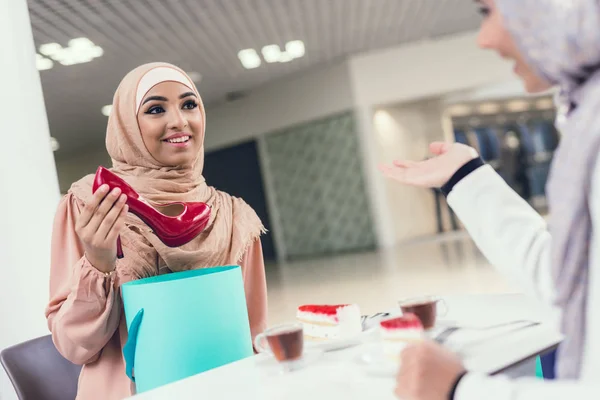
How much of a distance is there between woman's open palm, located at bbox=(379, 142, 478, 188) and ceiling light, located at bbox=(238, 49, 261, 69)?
28.0ft

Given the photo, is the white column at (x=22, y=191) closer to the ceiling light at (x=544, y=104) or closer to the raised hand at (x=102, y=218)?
the raised hand at (x=102, y=218)

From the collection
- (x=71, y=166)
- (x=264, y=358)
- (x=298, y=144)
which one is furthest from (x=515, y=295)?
(x=71, y=166)

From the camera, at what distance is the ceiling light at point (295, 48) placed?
9.55m

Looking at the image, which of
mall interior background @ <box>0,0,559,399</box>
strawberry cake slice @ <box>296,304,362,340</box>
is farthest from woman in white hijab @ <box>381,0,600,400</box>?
mall interior background @ <box>0,0,559,399</box>

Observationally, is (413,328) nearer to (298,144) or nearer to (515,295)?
(515,295)

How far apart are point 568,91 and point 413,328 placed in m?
0.47

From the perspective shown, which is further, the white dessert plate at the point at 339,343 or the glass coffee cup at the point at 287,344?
the white dessert plate at the point at 339,343

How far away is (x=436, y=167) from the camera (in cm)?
113

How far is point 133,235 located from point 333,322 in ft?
1.87

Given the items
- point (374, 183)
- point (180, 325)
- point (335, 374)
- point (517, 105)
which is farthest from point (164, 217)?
point (517, 105)

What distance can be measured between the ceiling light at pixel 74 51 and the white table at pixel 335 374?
7.13 metres

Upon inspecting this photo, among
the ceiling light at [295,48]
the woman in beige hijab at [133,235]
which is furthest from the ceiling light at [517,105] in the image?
the woman in beige hijab at [133,235]

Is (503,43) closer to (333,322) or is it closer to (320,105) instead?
(333,322)

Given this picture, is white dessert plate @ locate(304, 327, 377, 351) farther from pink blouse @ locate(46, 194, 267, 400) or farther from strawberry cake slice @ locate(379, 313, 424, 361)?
pink blouse @ locate(46, 194, 267, 400)
